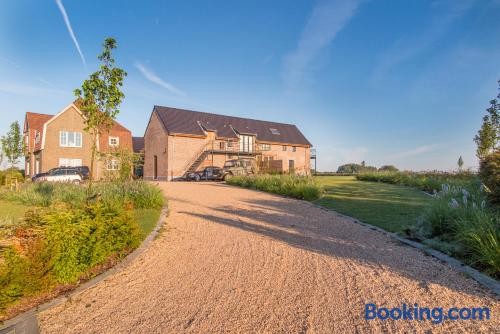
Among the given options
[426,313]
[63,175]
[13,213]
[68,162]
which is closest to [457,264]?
[426,313]

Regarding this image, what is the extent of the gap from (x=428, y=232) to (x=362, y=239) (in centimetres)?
137

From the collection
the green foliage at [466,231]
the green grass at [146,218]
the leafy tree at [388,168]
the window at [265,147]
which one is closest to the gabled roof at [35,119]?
the window at [265,147]

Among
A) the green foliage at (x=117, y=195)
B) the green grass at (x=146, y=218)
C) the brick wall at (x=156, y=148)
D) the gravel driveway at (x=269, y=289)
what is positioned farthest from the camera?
the brick wall at (x=156, y=148)

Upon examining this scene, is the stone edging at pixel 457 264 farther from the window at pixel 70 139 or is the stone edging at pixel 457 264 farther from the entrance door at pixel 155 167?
the window at pixel 70 139

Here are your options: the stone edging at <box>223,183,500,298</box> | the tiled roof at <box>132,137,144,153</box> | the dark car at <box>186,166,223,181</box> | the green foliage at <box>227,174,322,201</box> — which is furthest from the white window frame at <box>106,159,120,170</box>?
the tiled roof at <box>132,137,144,153</box>

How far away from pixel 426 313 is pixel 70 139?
3335 centimetres

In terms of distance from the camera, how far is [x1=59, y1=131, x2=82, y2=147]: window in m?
28.2

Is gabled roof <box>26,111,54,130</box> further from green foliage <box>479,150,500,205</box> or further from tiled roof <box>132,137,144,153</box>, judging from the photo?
green foliage <box>479,150,500,205</box>

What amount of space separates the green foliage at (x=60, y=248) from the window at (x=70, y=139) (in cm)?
2858

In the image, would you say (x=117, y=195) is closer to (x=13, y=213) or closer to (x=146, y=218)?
(x=146, y=218)

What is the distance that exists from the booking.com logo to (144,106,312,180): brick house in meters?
22.7

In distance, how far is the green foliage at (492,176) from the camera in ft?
19.0

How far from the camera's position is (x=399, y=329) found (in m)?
2.67

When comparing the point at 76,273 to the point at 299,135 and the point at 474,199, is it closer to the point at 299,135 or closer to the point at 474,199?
the point at 474,199
